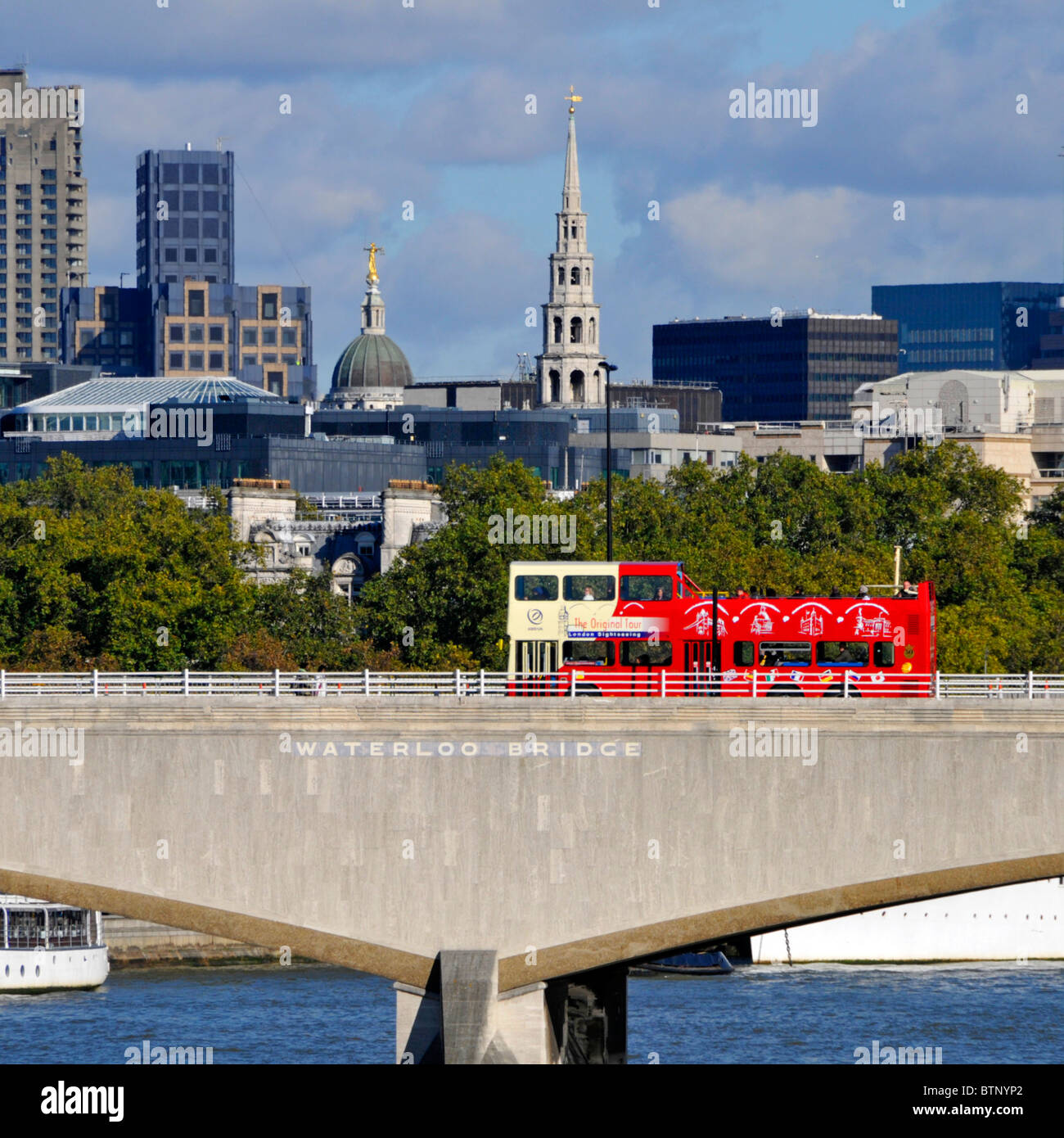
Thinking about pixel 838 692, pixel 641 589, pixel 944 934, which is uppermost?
pixel 641 589

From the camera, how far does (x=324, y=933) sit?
52.6 m

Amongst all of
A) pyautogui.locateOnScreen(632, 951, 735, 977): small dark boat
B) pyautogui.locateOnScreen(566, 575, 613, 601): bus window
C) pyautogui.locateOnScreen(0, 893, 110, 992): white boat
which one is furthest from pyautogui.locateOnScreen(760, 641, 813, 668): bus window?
pyautogui.locateOnScreen(0, 893, 110, 992): white boat

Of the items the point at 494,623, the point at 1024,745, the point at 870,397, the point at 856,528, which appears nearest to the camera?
the point at 1024,745

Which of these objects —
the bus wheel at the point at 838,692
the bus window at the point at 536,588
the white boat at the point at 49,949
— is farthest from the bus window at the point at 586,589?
the white boat at the point at 49,949

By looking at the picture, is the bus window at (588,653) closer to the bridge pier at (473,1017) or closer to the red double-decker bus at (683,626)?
the red double-decker bus at (683,626)

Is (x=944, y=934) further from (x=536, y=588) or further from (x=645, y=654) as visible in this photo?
(x=536, y=588)

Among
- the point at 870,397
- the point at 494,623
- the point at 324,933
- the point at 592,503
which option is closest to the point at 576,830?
the point at 324,933

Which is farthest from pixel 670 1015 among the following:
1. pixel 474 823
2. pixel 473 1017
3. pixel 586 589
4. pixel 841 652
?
pixel 473 1017

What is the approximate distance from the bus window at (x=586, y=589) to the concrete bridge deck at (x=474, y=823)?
640 cm

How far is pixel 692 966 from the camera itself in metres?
86.1

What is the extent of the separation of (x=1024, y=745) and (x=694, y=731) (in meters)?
6.85

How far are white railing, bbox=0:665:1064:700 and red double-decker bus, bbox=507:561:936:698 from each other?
2007 millimetres

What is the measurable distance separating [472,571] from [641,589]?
3741 cm
